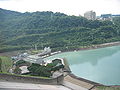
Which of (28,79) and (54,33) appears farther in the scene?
(54,33)

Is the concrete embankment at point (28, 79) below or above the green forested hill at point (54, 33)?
below

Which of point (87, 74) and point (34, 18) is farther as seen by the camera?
point (34, 18)

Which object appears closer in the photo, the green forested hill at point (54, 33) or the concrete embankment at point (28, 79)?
the concrete embankment at point (28, 79)

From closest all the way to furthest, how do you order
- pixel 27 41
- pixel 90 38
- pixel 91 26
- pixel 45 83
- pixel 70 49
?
1. pixel 45 83
2. pixel 70 49
3. pixel 27 41
4. pixel 90 38
5. pixel 91 26

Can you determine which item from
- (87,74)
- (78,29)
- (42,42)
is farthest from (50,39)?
(87,74)

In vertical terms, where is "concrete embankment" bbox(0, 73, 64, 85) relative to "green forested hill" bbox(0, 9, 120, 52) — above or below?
below

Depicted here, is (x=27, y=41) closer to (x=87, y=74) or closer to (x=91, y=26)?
(x=91, y=26)

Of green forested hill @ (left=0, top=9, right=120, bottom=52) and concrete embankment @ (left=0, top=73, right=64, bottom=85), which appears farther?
green forested hill @ (left=0, top=9, right=120, bottom=52)

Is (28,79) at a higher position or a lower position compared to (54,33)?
lower
